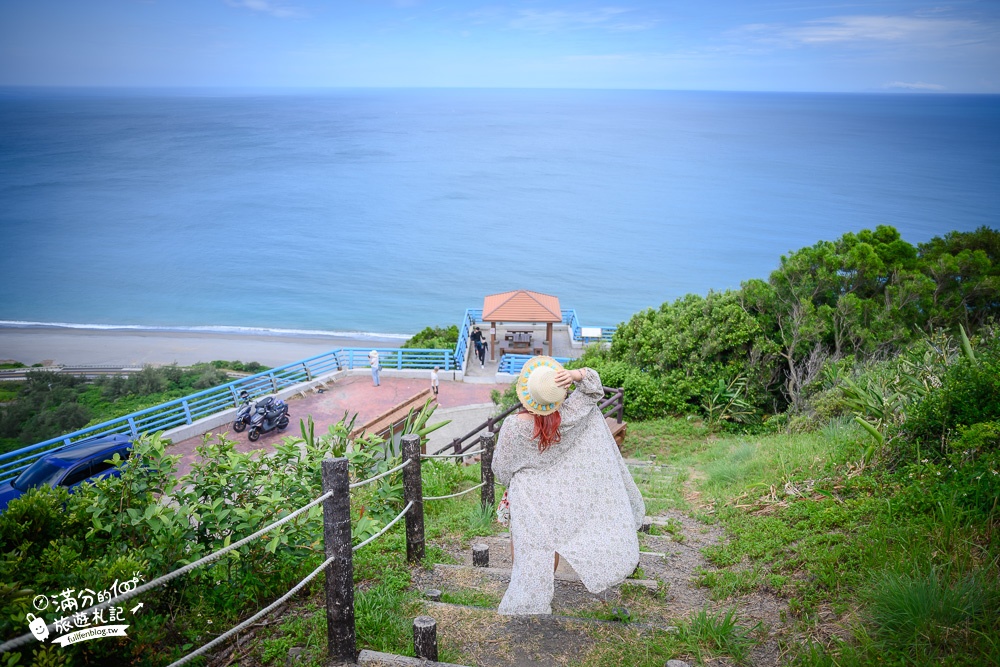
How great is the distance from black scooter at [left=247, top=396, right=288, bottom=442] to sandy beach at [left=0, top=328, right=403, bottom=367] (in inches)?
785

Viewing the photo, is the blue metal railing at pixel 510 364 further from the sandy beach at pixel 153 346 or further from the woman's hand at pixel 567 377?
the woman's hand at pixel 567 377

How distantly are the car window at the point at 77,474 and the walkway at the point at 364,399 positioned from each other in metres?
4.44

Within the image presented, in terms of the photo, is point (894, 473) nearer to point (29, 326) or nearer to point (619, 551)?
point (619, 551)

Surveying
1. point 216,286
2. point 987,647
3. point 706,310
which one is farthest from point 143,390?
point 216,286

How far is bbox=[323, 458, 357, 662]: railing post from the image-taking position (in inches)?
133

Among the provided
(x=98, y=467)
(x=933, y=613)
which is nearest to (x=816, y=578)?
(x=933, y=613)

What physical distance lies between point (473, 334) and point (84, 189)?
360ft

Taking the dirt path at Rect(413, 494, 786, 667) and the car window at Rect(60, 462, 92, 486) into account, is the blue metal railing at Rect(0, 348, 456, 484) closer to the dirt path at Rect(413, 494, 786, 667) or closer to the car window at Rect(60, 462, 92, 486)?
the car window at Rect(60, 462, 92, 486)

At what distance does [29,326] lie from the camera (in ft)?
154

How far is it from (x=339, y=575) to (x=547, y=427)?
4.69ft

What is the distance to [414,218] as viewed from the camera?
88.0 metres

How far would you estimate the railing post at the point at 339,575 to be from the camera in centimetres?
338

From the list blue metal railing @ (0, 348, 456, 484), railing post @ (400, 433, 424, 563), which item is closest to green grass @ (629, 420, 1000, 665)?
railing post @ (400, 433, 424, 563)

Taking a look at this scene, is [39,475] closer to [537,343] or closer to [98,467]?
[98,467]
